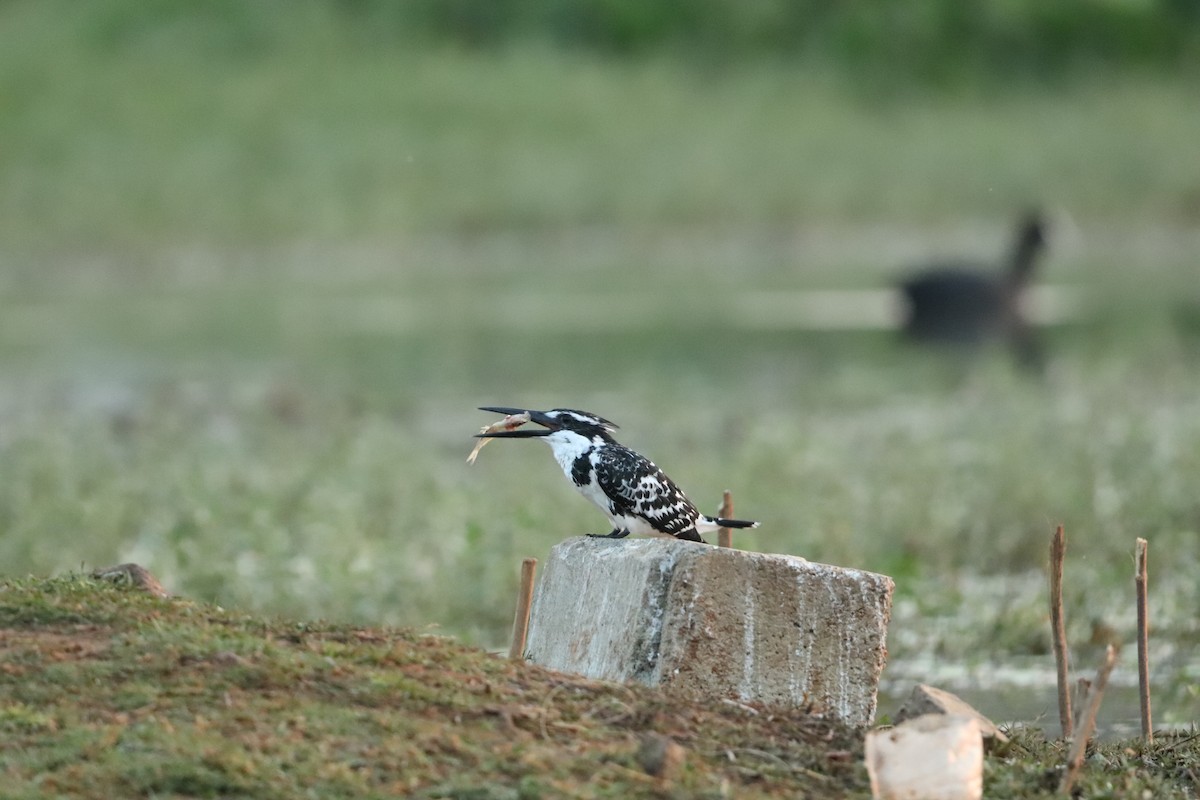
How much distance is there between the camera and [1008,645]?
1012 cm

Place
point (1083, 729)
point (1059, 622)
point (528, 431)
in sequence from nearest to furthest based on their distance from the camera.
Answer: point (1083, 729) < point (1059, 622) < point (528, 431)

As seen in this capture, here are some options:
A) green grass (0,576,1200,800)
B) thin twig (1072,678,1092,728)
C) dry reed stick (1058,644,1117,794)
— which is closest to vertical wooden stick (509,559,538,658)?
green grass (0,576,1200,800)

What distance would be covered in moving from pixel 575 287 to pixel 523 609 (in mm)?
25424

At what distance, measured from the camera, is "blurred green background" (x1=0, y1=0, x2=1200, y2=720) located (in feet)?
38.0

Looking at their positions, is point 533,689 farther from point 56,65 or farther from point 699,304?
point 56,65

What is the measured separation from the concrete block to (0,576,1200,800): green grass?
117 millimetres

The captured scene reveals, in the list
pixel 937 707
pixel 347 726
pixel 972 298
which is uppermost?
pixel 972 298

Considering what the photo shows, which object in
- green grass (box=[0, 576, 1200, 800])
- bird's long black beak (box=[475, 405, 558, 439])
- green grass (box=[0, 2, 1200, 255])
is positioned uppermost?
green grass (box=[0, 2, 1200, 255])

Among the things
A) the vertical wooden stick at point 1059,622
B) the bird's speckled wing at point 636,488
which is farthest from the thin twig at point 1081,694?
the bird's speckled wing at point 636,488

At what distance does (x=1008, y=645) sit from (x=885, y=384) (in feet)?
31.9

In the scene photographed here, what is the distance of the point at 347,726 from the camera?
597 centimetres

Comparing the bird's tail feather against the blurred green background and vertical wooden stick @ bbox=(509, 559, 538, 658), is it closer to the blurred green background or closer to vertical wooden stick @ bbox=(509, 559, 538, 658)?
vertical wooden stick @ bbox=(509, 559, 538, 658)

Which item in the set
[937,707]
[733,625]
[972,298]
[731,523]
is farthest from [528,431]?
[972,298]

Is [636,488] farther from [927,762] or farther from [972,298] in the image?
[972,298]
